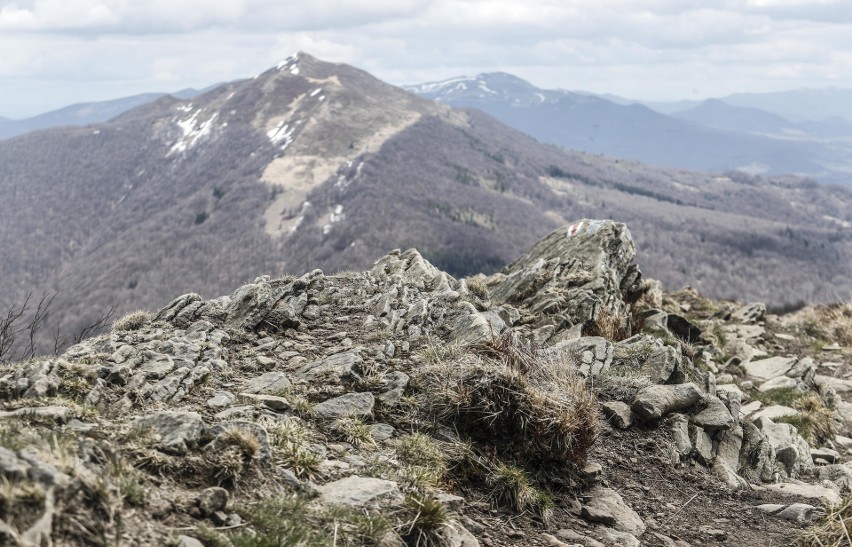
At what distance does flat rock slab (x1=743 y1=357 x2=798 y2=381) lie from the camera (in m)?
17.2

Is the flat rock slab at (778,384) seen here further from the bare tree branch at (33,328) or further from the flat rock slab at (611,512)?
the bare tree branch at (33,328)

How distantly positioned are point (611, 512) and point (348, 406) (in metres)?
3.57

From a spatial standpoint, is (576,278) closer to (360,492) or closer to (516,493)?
(516,493)

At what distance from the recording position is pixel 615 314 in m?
15.0

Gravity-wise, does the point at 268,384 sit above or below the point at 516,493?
above

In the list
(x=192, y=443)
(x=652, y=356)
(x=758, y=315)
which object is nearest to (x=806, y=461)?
(x=652, y=356)

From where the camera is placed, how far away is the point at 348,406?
321 inches

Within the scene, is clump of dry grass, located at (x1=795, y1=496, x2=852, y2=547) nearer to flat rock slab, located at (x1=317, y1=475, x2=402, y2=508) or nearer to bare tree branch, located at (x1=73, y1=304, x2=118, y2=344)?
flat rock slab, located at (x1=317, y1=475, x2=402, y2=508)

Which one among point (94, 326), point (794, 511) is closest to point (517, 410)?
point (794, 511)

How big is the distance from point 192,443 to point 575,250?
14.0 m

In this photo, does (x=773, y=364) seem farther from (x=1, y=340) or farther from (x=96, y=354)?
(x=1, y=340)

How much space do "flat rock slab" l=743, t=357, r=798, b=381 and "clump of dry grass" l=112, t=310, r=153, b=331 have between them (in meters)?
15.6

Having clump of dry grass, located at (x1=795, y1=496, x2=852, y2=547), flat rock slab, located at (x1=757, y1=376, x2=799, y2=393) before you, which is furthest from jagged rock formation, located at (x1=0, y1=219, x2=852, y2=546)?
flat rock slab, located at (x1=757, y1=376, x2=799, y2=393)

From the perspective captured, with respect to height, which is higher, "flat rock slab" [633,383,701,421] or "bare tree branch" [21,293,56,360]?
"bare tree branch" [21,293,56,360]
